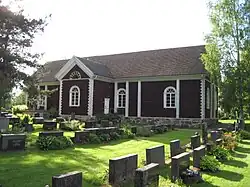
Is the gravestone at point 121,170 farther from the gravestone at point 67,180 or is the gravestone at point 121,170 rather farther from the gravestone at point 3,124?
the gravestone at point 3,124

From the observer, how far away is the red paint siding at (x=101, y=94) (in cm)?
2842

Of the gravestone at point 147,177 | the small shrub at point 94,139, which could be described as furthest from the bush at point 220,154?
the small shrub at point 94,139

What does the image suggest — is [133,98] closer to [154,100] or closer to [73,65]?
[154,100]

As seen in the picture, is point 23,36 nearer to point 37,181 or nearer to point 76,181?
point 37,181

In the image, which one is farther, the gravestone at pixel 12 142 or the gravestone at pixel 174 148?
the gravestone at pixel 12 142

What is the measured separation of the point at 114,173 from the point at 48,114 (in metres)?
25.2

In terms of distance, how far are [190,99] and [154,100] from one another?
3668mm

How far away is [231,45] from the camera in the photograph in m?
24.7

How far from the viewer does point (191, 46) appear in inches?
1188

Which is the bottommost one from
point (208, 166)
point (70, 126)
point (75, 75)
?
point (208, 166)

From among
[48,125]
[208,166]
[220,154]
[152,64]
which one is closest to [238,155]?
[220,154]

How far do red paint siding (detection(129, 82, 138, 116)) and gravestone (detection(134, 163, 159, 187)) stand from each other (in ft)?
72.8

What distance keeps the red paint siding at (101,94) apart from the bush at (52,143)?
16.1 meters

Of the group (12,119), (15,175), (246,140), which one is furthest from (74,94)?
(15,175)
